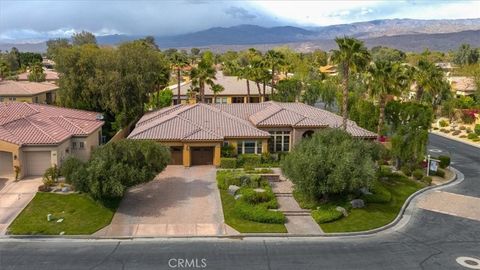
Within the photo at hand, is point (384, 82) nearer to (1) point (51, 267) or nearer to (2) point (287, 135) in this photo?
(2) point (287, 135)

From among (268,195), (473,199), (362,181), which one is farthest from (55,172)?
(473,199)

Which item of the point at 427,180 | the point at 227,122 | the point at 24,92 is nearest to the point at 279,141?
the point at 227,122

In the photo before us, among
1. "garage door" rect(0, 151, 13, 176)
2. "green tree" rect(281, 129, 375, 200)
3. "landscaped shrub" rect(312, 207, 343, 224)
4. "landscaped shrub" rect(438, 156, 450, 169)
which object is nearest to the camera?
"landscaped shrub" rect(312, 207, 343, 224)

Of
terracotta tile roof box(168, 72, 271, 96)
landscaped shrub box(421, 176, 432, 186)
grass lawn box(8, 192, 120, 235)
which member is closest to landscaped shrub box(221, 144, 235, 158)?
grass lawn box(8, 192, 120, 235)

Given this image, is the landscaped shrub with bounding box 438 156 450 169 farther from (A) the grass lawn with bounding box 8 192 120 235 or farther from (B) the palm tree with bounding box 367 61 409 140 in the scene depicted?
(A) the grass lawn with bounding box 8 192 120 235

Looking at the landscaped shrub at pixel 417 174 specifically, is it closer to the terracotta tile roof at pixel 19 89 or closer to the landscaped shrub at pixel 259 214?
the landscaped shrub at pixel 259 214

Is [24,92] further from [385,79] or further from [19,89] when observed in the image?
[385,79]
